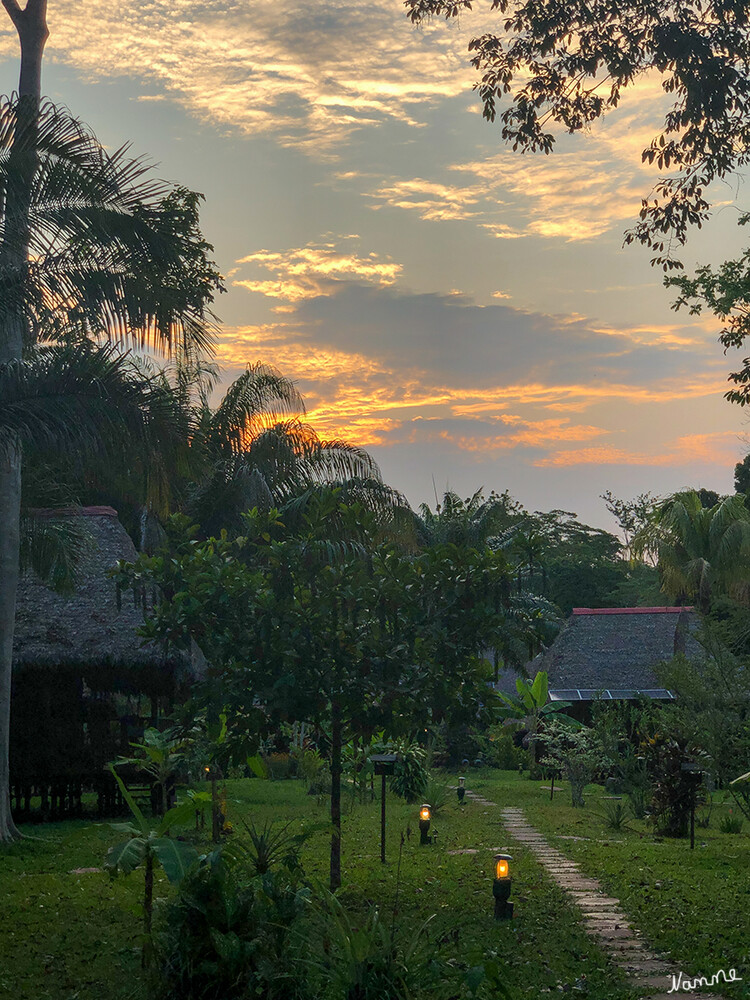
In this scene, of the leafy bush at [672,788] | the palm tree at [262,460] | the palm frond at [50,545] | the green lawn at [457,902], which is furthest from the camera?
the palm tree at [262,460]

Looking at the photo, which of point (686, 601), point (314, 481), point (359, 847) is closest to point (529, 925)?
point (359, 847)

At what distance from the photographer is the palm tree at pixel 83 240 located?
1298cm

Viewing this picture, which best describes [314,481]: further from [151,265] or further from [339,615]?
[339,615]

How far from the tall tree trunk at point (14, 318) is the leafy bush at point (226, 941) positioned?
8013 millimetres

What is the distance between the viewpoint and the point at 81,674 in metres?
20.4

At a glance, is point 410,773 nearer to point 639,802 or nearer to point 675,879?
point 639,802

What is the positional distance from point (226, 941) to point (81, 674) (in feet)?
48.0

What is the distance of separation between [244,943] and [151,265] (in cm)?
930

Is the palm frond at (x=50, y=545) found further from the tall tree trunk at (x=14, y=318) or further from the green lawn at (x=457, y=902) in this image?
the green lawn at (x=457, y=902)

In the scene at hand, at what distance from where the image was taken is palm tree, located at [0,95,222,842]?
1298 centimetres
